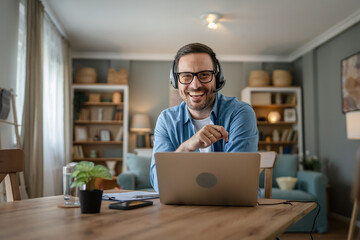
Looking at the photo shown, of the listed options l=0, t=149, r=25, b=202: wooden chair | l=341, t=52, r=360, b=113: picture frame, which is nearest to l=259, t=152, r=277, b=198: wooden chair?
l=0, t=149, r=25, b=202: wooden chair

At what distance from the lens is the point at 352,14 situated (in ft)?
14.3

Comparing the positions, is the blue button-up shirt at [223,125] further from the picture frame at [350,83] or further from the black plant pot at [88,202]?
the picture frame at [350,83]

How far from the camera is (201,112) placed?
173 cm

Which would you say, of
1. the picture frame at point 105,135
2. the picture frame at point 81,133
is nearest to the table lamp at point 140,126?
the picture frame at point 105,135

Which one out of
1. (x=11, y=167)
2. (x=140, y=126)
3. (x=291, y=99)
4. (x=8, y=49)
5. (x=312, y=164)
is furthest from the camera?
(x=291, y=99)

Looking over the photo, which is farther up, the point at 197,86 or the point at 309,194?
the point at 197,86

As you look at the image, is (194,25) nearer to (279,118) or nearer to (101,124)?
(279,118)

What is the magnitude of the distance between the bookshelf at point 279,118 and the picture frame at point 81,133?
117 inches

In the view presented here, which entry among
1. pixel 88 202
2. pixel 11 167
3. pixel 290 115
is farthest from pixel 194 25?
pixel 88 202

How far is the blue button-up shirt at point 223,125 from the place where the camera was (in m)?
1.56

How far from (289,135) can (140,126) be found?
2.70 m

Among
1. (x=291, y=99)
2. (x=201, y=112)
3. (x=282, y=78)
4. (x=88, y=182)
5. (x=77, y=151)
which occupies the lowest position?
(x=77, y=151)

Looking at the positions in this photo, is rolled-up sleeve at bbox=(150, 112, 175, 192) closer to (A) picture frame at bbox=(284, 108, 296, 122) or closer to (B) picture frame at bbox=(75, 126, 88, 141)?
(B) picture frame at bbox=(75, 126, 88, 141)

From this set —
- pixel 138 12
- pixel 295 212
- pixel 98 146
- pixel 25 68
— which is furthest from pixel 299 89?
pixel 295 212
